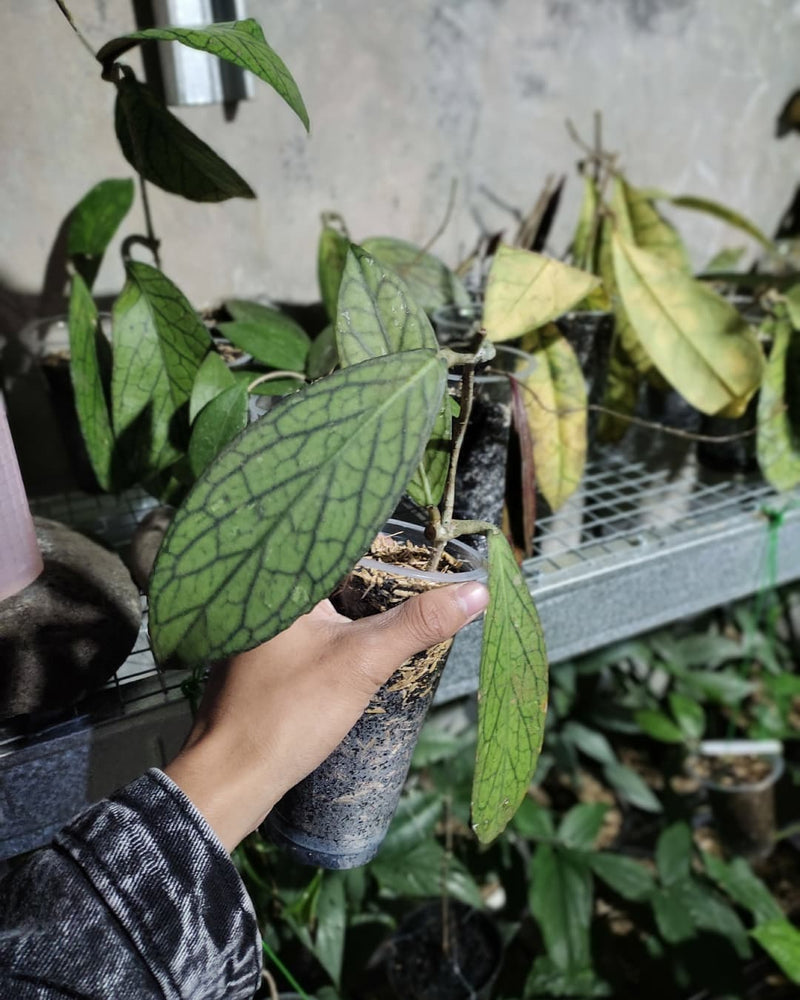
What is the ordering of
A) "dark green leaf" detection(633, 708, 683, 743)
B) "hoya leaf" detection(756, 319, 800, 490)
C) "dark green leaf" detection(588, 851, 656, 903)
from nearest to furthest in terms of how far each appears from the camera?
"hoya leaf" detection(756, 319, 800, 490), "dark green leaf" detection(588, 851, 656, 903), "dark green leaf" detection(633, 708, 683, 743)

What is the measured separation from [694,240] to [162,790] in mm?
1177

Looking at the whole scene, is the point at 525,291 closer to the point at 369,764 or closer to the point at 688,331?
the point at 688,331

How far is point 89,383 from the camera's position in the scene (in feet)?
2.02

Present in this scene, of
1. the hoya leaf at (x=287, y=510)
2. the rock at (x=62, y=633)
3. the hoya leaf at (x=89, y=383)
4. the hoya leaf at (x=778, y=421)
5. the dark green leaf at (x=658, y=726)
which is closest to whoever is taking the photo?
the hoya leaf at (x=287, y=510)

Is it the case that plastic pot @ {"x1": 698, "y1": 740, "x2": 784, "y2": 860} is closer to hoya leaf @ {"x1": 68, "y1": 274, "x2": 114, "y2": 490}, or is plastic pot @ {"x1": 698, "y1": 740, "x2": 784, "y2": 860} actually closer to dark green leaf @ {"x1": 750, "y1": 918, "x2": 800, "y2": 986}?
dark green leaf @ {"x1": 750, "y1": 918, "x2": 800, "y2": 986}

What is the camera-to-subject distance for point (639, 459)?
1.01 meters

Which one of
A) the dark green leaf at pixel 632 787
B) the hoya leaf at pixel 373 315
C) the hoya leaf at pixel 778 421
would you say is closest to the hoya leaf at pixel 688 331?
the hoya leaf at pixel 778 421

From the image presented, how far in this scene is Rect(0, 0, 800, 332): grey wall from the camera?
77cm

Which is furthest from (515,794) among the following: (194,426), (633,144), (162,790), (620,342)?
(633,144)

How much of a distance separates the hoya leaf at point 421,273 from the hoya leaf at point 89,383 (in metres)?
0.29

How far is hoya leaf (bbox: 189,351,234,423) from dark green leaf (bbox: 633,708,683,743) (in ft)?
2.94

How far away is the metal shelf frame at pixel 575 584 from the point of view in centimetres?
52

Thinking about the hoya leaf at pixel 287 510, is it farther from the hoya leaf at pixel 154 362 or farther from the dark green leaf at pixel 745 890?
the dark green leaf at pixel 745 890

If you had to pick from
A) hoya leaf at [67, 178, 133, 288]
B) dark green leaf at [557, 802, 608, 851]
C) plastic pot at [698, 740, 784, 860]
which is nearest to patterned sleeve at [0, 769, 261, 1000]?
hoya leaf at [67, 178, 133, 288]
